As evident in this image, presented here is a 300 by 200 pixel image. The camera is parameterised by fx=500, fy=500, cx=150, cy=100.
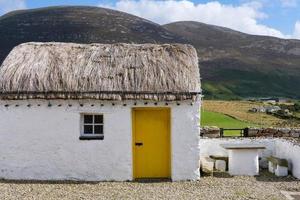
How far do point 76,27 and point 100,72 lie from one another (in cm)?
8330

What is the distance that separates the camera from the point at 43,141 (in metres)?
14.6

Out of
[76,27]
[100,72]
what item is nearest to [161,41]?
[76,27]

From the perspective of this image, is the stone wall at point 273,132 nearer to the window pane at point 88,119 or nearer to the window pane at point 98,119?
the window pane at point 98,119

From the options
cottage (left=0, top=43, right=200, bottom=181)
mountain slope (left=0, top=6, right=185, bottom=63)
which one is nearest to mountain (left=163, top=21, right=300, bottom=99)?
mountain slope (left=0, top=6, right=185, bottom=63)

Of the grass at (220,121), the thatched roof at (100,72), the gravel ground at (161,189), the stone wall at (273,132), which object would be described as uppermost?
the thatched roof at (100,72)

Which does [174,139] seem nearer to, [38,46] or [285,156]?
[285,156]

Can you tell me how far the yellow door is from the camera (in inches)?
585

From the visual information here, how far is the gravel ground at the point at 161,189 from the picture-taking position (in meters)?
12.5

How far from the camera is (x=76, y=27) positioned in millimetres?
96250

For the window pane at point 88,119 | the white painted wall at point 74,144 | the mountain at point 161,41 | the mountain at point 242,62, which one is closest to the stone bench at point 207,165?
the white painted wall at point 74,144

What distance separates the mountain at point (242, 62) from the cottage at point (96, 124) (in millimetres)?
51616

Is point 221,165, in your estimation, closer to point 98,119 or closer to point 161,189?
point 161,189

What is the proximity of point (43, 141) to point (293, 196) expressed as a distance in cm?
712

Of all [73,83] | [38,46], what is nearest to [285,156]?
[73,83]
